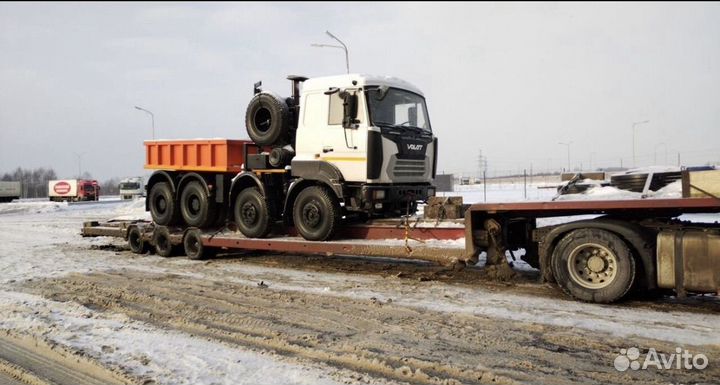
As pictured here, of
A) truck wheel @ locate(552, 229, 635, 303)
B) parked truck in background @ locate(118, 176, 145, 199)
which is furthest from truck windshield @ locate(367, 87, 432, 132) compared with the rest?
parked truck in background @ locate(118, 176, 145, 199)

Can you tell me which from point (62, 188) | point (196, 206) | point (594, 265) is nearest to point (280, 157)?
point (196, 206)

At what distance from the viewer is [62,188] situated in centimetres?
5453

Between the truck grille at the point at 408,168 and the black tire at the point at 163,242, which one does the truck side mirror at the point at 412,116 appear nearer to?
the truck grille at the point at 408,168

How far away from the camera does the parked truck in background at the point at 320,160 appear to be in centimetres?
832

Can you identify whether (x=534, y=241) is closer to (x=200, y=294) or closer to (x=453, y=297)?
(x=453, y=297)

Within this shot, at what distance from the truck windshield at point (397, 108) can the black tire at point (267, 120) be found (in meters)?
1.91

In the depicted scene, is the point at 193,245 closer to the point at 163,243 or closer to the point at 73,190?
the point at 163,243

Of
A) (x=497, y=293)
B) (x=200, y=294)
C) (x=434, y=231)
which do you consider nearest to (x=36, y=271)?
(x=200, y=294)

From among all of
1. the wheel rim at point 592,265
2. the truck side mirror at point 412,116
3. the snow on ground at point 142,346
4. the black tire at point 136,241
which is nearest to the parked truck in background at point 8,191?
the black tire at point 136,241

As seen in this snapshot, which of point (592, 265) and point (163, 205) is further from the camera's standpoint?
point (163, 205)

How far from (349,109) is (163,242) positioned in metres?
5.45

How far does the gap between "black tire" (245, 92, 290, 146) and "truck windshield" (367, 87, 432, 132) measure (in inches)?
75.1

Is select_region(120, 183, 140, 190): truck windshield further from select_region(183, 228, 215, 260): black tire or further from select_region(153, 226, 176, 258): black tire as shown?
select_region(183, 228, 215, 260): black tire

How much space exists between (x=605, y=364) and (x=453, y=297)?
259 centimetres
